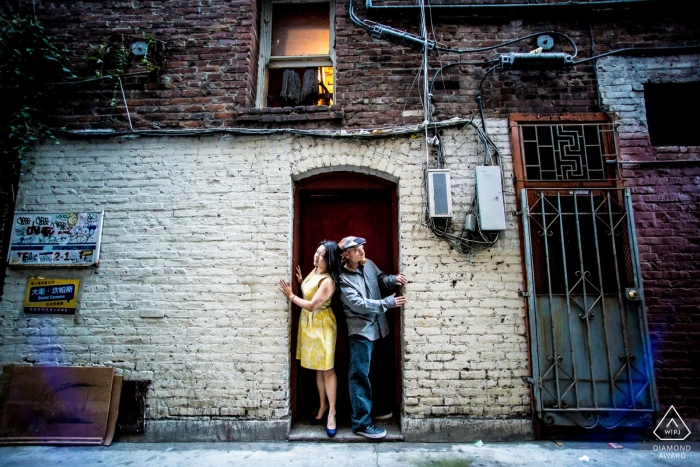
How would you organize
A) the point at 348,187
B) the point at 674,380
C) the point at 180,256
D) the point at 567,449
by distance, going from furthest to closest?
1. the point at 348,187
2. the point at 180,256
3. the point at 674,380
4. the point at 567,449

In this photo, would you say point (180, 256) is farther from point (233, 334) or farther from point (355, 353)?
point (355, 353)

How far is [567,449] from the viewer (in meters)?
3.42

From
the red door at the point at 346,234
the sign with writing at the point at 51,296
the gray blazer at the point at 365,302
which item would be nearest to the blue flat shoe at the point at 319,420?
the red door at the point at 346,234

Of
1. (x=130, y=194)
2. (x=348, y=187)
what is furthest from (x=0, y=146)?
(x=348, y=187)

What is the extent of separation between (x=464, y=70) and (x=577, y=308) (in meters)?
2.85

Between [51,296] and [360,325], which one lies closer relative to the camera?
[360,325]

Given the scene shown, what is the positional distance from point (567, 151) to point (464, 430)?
122 inches

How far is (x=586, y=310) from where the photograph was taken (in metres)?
3.70

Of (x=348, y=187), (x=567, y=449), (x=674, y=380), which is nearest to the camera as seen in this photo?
(x=567, y=449)

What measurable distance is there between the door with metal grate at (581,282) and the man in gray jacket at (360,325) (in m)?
1.53

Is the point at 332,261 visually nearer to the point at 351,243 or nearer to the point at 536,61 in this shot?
the point at 351,243

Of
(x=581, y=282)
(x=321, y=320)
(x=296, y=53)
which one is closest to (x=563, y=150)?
(x=581, y=282)

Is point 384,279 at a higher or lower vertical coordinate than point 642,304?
higher

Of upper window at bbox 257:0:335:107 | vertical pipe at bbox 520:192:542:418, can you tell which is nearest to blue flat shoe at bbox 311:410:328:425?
vertical pipe at bbox 520:192:542:418
